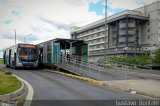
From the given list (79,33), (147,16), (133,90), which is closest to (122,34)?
Answer: (147,16)

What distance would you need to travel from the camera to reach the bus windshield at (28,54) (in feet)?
120

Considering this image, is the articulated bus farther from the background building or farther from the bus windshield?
the background building

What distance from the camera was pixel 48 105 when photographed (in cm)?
1013

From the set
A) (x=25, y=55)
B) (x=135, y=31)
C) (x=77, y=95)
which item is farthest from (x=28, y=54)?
(x=135, y=31)

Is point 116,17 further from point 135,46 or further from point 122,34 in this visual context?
point 135,46

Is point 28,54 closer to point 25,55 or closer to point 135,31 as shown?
point 25,55

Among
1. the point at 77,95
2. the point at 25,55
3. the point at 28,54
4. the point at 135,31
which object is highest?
the point at 135,31

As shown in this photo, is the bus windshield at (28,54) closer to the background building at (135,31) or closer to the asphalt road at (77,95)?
the asphalt road at (77,95)

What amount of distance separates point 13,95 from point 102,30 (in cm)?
11106

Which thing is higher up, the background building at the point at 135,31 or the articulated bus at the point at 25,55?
the background building at the point at 135,31

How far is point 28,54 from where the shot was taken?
37.2m

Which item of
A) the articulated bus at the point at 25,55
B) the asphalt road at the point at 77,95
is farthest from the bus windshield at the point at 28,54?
the asphalt road at the point at 77,95

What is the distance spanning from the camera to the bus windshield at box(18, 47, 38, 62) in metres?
36.6

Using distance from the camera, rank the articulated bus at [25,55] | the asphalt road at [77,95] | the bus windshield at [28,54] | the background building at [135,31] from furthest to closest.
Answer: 1. the background building at [135,31]
2. the bus windshield at [28,54]
3. the articulated bus at [25,55]
4. the asphalt road at [77,95]
